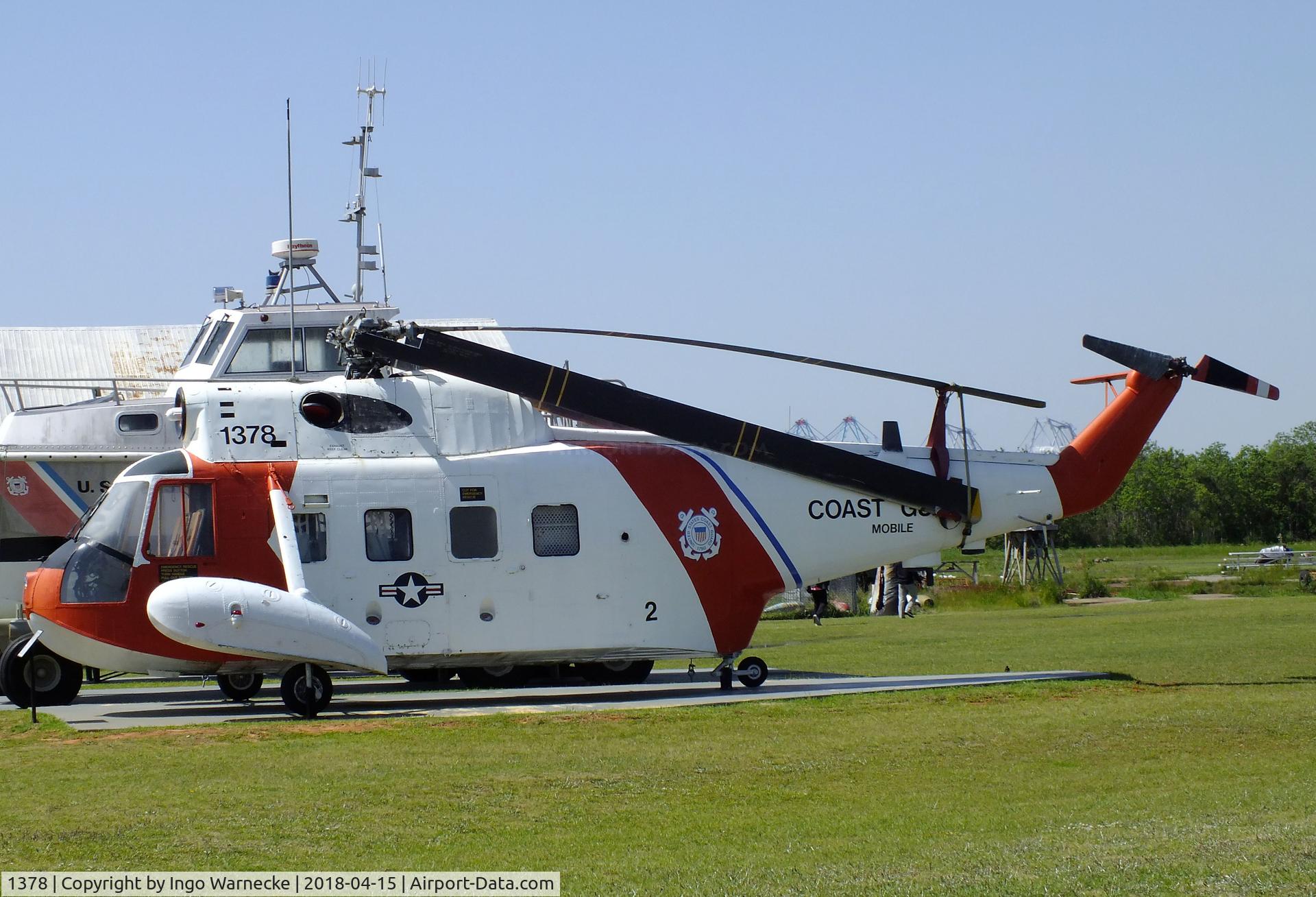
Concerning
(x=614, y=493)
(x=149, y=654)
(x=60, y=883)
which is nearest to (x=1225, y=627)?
(x=614, y=493)

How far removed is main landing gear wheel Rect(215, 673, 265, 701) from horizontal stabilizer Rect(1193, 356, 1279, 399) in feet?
44.3

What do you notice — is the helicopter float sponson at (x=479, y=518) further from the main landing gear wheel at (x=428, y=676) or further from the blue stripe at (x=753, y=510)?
the main landing gear wheel at (x=428, y=676)

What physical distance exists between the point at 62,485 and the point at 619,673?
869 centimetres

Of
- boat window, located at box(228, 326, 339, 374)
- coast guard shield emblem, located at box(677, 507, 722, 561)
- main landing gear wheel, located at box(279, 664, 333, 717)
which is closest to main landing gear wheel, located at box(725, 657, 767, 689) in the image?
coast guard shield emblem, located at box(677, 507, 722, 561)

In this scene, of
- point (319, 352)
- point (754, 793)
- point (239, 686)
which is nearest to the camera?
point (754, 793)

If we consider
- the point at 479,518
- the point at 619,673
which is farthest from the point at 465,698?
the point at 619,673

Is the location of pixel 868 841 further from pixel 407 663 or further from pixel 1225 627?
pixel 1225 627

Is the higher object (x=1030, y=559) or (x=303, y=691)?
(x=1030, y=559)

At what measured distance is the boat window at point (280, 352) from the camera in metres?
24.0

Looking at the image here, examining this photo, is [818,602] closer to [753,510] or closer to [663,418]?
[753,510]

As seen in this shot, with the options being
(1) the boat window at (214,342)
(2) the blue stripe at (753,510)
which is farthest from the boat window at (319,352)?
(2) the blue stripe at (753,510)

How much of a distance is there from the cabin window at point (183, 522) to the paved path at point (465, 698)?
197 cm

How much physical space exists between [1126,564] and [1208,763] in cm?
6639

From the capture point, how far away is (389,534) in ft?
59.3
